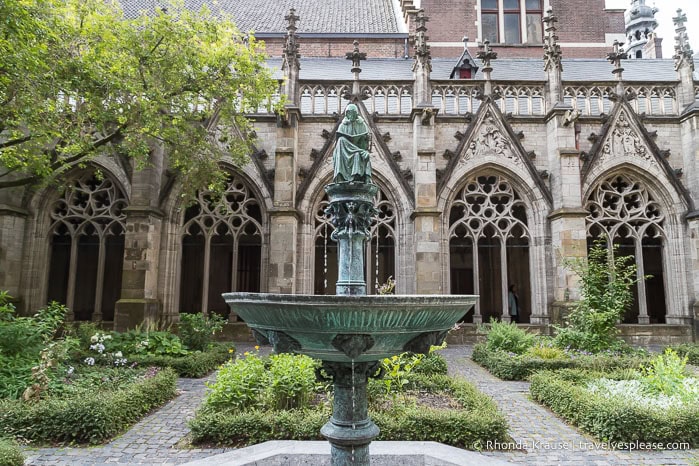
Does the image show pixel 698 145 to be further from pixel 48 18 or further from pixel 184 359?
pixel 48 18

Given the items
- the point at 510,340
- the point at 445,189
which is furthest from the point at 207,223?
the point at 510,340

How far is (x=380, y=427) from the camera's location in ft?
15.0

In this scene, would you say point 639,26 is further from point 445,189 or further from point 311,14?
point 445,189

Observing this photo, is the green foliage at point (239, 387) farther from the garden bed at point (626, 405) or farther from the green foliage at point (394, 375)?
the garden bed at point (626, 405)

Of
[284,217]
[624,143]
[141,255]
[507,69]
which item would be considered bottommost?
[141,255]

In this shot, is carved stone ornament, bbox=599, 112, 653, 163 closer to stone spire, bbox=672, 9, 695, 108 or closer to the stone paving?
stone spire, bbox=672, 9, 695, 108

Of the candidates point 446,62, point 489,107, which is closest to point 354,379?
point 489,107

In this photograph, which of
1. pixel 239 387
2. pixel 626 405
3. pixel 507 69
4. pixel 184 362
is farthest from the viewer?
pixel 507 69

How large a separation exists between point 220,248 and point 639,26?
87.0ft

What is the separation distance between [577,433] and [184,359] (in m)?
6.25

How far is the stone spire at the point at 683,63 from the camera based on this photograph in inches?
486

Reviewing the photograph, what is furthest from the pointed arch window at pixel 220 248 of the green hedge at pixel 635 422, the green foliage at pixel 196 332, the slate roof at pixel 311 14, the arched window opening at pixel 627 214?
the slate roof at pixel 311 14

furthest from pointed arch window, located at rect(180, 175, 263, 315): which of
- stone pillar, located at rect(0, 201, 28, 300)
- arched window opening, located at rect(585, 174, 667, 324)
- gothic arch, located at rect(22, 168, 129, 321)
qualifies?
arched window opening, located at rect(585, 174, 667, 324)

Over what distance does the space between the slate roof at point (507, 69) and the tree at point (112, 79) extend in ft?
20.6
